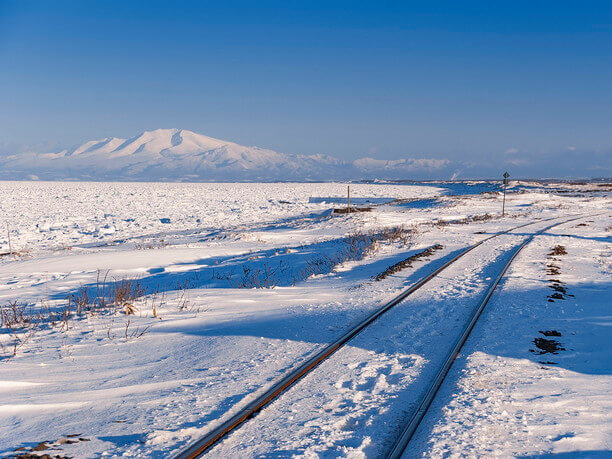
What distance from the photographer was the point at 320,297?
10.1 m

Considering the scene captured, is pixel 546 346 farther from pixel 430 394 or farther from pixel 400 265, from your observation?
pixel 400 265

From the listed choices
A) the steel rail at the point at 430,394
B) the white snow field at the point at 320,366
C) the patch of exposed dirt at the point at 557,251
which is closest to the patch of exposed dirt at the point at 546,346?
the white snow field at the point at 320,366

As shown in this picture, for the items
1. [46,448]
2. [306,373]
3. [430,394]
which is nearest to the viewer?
[46,448]

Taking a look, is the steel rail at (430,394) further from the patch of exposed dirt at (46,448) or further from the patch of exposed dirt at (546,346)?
the patch of exposed dirt at (46,448)

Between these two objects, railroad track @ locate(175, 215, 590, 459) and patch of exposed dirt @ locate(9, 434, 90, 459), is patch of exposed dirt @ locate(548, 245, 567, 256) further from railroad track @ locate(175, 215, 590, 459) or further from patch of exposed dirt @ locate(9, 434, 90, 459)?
patch of exposed dirt @ locate(9, 434, 90, 459)

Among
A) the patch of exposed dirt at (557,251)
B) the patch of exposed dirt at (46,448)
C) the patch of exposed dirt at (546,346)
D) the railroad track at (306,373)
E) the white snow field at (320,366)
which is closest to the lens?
the patch of exposed dirt at (46,448)

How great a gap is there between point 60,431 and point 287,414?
2085 mm

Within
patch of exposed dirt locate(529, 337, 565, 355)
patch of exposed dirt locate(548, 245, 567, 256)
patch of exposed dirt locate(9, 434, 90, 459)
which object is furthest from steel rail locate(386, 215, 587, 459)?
patch of exposed dirt locate(548, 245, 567, 256)

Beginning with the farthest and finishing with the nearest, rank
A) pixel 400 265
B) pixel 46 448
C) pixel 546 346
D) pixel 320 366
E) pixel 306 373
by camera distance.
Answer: pixel 400 265 → pixel 546 346 → pixel 320 366 → pixel 306 373 → pixel 46 448

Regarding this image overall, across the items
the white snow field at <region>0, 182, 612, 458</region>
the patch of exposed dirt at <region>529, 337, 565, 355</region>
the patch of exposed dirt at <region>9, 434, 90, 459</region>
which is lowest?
the patch of exposed dirt at <region>529, 337, 565, 355</region>

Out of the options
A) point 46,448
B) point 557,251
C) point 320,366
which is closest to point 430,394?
point 320,366

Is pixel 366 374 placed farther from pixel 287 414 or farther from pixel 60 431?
pixel 60 431

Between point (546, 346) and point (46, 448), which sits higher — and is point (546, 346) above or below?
below

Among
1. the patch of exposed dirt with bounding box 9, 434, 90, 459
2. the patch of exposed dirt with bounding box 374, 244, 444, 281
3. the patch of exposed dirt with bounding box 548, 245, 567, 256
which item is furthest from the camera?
the patch of exposed dirt with bounding box 548, 245, 567, 256
